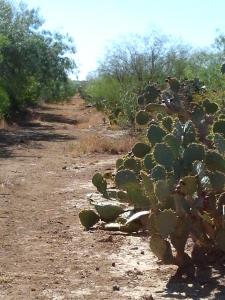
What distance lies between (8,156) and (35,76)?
46.0 ft

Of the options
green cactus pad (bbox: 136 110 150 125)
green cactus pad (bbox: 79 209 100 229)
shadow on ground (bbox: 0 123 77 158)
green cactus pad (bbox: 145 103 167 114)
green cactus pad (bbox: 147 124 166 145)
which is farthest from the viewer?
shadow on ground (bbox: 0 123 77 158)

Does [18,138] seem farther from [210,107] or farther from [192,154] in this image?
[192,154]

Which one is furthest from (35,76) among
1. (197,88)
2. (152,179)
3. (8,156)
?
(152,179)

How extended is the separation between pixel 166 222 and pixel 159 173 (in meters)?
0.59

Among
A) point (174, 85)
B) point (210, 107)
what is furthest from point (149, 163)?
point (174, 85)

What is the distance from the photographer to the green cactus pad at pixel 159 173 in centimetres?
555

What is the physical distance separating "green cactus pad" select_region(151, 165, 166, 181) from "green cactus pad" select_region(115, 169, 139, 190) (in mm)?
352

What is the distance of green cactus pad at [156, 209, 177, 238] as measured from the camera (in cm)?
512

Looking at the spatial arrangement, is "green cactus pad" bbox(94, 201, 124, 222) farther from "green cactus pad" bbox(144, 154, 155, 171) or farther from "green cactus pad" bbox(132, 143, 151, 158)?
"green cactus pad" bbox(144, 154, 155, 171)

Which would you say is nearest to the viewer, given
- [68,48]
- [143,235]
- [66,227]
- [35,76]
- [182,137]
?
[182,137]

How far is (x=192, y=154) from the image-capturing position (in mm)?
5594

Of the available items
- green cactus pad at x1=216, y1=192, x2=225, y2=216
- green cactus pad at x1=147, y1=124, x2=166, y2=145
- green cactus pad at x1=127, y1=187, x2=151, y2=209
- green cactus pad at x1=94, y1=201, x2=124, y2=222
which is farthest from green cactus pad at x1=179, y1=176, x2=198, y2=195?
green cactus pad at x1=94, y1=201, x2=124, y2=222

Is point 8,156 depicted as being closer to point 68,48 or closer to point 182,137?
point 182,137

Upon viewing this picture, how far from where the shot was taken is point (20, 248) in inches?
259
